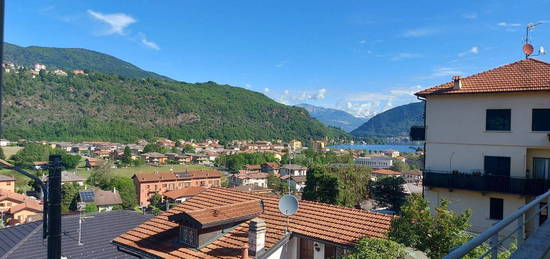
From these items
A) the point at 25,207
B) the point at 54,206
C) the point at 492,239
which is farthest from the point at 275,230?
the point at 25,207

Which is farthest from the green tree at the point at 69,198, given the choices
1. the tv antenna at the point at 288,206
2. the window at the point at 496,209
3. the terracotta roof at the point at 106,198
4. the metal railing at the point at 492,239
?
the metal railing at the point at 492,239

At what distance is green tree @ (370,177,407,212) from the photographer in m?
44.5

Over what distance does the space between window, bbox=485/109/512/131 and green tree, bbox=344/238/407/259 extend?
34.8 ft

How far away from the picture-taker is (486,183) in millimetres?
15578

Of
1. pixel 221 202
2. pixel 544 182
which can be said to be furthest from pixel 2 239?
pixel 544 182

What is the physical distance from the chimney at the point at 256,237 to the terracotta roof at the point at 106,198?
63173mm

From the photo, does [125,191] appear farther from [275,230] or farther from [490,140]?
[490,140]

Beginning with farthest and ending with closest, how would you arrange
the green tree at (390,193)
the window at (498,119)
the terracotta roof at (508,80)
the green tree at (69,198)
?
the green tree at (69,198) → the green tree at (390,193) → the window at (498,119) → the terracotta roof at (508,80)

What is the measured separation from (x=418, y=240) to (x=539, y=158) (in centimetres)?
1047

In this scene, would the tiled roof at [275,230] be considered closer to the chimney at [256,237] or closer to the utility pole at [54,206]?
the chimney at [256,237]

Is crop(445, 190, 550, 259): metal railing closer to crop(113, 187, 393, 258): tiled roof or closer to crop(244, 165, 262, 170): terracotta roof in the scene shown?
crop(113, 187, 393, 258): tiled roof

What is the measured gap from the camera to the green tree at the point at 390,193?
44469 millimetres

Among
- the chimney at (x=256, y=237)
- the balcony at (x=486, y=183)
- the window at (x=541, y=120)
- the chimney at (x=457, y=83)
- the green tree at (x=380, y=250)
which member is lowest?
the chimney at (x=256, y=237)

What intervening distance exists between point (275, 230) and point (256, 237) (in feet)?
4.03
